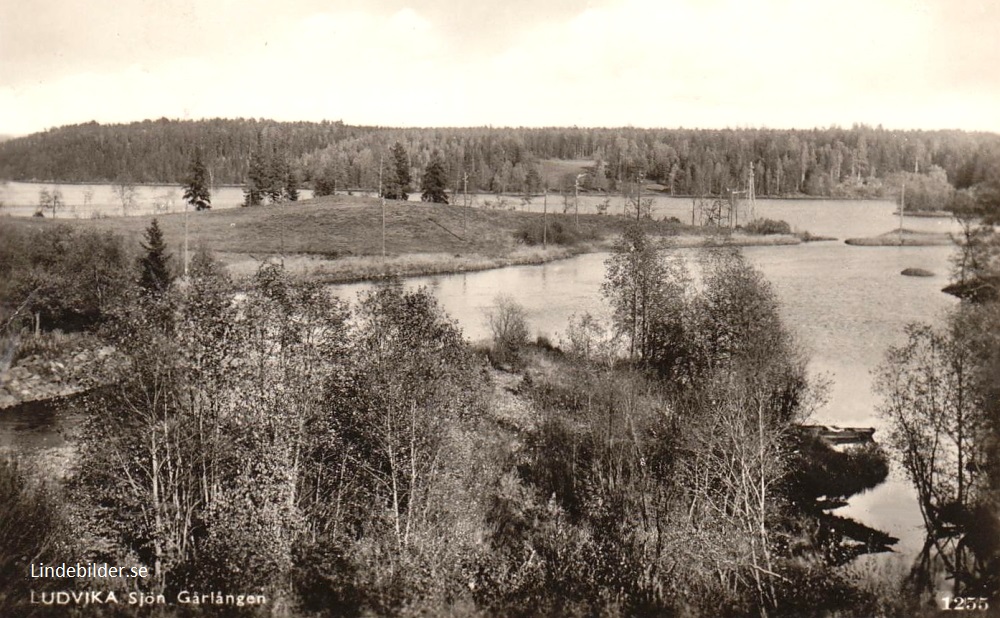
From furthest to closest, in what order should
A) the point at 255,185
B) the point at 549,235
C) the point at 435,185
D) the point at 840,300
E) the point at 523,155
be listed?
the point at 523,155 < the point at 435,185 < the point at 255,185 < the point at 549,235 < the point at 840,300

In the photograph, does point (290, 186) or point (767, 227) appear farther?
point (290, 186)

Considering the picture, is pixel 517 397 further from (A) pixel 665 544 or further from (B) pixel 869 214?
(B) pixel 869 214

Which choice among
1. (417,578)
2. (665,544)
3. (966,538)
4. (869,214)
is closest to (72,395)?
(417,578)

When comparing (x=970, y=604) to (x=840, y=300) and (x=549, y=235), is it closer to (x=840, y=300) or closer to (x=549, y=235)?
(x=840, y=300)

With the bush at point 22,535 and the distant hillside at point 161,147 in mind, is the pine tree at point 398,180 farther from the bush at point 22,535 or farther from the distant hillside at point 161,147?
the bush at point 22,535

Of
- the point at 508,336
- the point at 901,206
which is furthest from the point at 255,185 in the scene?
the point at 901,206

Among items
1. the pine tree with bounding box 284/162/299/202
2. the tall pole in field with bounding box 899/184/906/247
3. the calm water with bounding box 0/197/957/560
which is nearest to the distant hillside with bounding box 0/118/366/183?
the pine tree with bounding box 284/162/299/202
